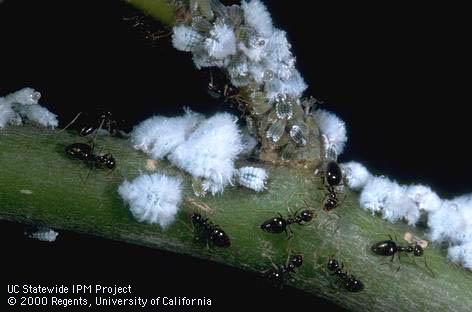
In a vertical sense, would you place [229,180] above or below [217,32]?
below

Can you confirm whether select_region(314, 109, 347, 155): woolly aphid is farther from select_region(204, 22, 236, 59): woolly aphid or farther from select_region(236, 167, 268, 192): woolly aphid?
select_region(204, 22, 236, 59): woolly aphid

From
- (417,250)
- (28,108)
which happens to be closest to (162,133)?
(28,108)

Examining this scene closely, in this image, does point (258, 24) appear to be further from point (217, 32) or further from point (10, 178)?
point (10, 178)

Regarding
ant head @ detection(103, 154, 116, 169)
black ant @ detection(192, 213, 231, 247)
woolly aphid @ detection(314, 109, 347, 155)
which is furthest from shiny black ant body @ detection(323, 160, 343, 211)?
ant head @ detection(103, 154, 116, 169)

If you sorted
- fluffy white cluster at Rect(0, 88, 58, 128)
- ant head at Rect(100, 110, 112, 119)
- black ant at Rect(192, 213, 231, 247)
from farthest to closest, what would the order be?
ant head at Rect(100, 110, 112, 119) < fluffy white cluster at Rect(0, 88, 58, 128) < black ant at Rect(192, 213, 231, 247)

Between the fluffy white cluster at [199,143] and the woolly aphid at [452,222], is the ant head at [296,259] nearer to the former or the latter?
the fluffy white cluster at [199,143]

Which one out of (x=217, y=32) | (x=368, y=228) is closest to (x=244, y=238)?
(x=368, y=228)

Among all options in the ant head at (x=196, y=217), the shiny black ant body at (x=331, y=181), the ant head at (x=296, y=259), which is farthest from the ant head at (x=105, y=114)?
the ant head at (x=296, y=259)
